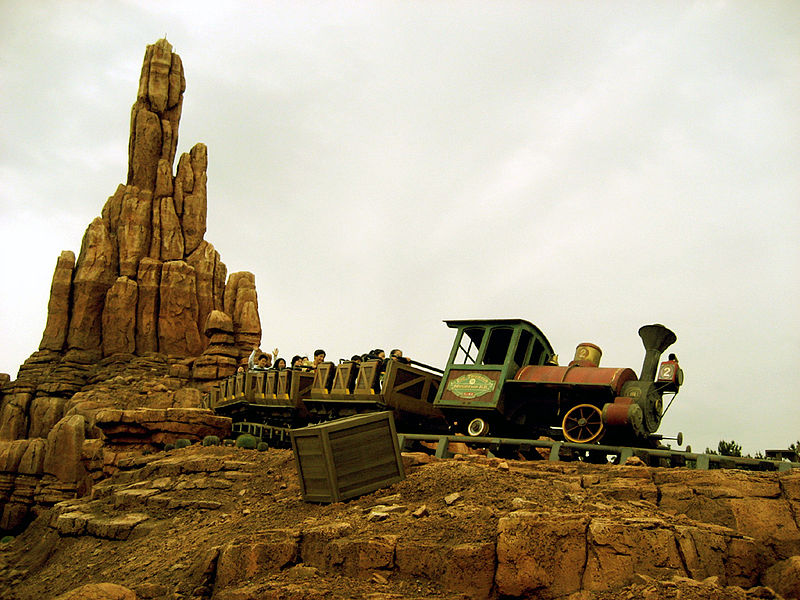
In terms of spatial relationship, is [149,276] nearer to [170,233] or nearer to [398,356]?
[170,233]

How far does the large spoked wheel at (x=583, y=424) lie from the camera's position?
462 inches

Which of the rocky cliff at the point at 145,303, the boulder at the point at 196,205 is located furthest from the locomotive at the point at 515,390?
the boulder at the point at 196,205

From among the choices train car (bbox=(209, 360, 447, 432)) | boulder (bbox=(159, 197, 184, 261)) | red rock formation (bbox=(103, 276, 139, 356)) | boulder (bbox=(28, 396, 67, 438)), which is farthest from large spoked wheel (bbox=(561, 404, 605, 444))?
boulder (bbox=(159, 197, 184, 261))

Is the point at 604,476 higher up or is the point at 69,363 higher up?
the point at 69,363

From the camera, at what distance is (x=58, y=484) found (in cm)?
2927

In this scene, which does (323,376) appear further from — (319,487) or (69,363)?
(69,363)

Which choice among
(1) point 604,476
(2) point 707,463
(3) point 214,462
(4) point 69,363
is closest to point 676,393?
(2) point 707,463

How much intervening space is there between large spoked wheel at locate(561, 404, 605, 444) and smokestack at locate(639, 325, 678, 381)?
1.15 meters

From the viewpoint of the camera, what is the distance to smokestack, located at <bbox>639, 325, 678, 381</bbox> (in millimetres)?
12289

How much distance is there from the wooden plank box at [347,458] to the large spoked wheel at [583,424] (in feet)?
11.6

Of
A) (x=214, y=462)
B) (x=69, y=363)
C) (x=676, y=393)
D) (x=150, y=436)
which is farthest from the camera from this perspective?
(x=69, y=363)

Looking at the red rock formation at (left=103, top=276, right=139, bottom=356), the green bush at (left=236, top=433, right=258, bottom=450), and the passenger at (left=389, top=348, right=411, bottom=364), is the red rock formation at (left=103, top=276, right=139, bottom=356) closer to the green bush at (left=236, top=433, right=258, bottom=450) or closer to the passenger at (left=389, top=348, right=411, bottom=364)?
→ the green bush at (left=236, top=433, right=258, bottom=450)

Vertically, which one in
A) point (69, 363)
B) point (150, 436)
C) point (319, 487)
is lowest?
point (319, 487)

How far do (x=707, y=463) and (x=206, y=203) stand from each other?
54.6 metres
